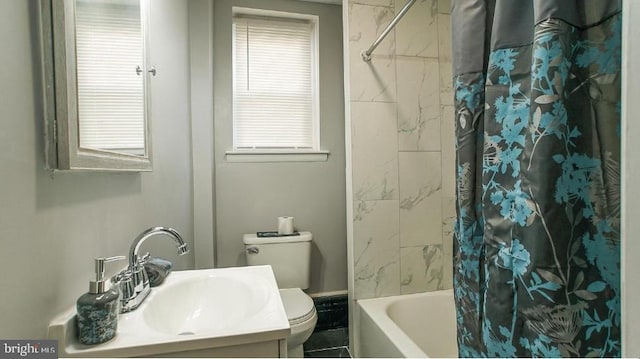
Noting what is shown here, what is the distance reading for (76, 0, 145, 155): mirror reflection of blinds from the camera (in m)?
0.69

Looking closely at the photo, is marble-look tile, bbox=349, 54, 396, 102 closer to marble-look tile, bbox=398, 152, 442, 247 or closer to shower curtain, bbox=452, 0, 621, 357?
marble-look tile, bbox=398, 152, 442, 247

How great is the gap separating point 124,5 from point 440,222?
1.81 metres

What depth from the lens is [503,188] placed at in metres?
0.69

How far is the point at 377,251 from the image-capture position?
66.9 inches

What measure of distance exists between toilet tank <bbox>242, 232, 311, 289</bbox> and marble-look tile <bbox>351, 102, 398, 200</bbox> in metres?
0.54

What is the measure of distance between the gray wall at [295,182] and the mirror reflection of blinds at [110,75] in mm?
959

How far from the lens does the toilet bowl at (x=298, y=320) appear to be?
1459 mm

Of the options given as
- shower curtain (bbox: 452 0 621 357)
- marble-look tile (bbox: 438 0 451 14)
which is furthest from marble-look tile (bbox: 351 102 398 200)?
shower curtain (bbox: 452 0 621 357)

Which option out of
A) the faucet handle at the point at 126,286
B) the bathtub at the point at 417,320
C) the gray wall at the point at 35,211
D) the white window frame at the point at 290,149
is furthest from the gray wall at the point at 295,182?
the faucet handle at the point at 126,286

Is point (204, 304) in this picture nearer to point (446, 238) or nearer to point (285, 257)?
point (285, 257)

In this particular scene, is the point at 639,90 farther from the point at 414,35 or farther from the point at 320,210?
the point at 320,210

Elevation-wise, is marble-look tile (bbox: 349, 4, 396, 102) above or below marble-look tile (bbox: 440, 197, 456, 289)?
above

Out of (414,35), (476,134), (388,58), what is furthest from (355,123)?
(476,134)

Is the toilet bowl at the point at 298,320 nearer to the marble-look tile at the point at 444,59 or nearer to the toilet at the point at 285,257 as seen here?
the toilet at the point at 285,257
